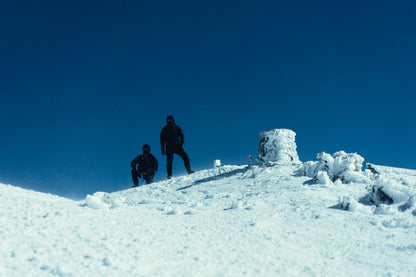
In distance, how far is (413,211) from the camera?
157 inches

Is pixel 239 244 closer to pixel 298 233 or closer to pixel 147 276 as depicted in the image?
pixel 298 233

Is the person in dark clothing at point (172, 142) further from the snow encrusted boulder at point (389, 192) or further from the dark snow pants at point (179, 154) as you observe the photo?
the snow encrusted boulder at point (389, 192)

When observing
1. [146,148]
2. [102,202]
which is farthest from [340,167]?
[146,148]

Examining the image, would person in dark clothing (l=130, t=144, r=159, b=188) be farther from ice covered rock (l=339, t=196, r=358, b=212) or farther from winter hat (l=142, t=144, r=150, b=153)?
ice covered rock (l=339, t=196, r=358, b=212)

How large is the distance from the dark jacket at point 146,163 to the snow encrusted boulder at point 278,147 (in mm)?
4322

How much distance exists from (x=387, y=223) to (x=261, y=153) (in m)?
5.81

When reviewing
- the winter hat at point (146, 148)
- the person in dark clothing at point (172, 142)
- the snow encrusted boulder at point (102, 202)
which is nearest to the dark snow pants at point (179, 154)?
the person in dark clothing at point (172, 142)

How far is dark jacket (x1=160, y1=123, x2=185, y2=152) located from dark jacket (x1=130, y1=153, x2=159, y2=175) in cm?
119

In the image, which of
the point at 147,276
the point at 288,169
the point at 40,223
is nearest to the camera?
the point at 147,276

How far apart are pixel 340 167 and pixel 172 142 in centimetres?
566

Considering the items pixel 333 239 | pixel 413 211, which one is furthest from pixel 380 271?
pixel 413 211

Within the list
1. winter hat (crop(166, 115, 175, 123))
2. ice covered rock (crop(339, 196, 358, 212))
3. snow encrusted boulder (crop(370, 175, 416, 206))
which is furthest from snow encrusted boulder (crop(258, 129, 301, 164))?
Result: ice covered rock (crop(339, 196, 358, 212))

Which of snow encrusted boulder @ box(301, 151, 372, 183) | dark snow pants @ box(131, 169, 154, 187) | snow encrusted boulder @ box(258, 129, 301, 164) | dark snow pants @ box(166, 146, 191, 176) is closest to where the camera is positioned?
snow encrusted boulder @ box(301, 151, 372, 183)

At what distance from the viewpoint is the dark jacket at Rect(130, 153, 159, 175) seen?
1184cm
